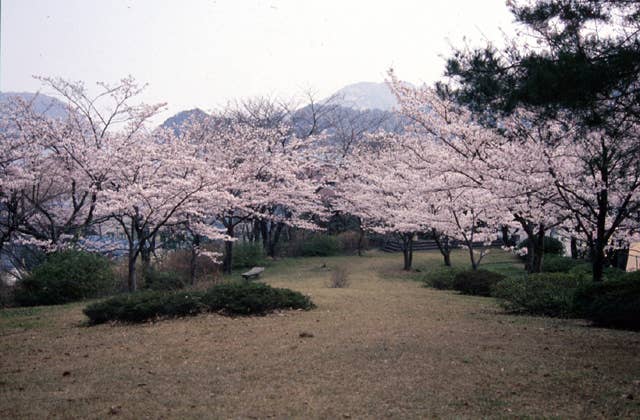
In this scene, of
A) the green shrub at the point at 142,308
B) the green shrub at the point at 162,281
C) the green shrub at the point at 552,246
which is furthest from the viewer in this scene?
the green shrub at the point at 552,246

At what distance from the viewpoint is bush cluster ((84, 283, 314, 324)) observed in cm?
816

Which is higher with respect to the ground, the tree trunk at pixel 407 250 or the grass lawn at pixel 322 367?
the tree trunk at pixel 407 250

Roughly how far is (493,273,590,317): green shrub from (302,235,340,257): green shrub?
15823 mm

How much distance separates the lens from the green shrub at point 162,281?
1291 cm

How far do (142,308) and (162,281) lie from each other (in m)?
5.13

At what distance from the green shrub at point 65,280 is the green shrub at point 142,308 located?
361 cm

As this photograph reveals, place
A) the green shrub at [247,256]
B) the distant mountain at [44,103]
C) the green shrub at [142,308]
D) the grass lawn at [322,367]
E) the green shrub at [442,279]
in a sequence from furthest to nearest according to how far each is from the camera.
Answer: the green shrub at [247,256]
the distant mountain at [44,103]
the green shrub at [442,279]
the green shrub at [142,308]
the grass lawn at [322,367]

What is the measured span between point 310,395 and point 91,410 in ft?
5.61

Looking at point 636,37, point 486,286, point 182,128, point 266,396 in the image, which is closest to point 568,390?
point 266,396

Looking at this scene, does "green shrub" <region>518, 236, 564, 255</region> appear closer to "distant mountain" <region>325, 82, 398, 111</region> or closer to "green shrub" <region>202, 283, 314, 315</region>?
"green shrub" <region>202, 283, 314, 315</region>

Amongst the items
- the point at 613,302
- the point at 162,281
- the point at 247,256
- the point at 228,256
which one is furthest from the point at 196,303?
the point at 247,256

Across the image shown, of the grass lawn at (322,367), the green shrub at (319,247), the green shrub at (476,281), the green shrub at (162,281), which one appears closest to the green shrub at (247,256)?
the green shrub at (319,247)

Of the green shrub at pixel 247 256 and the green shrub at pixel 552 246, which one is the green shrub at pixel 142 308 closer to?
the green shrub at pixel 247 256

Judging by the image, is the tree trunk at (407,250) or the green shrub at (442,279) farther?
the tree trunk at (407,250)
